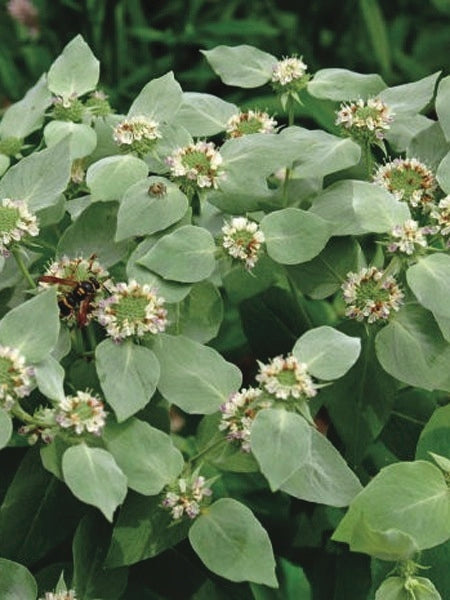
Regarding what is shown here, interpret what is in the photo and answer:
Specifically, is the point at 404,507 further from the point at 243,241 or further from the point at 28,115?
the point at 28,115

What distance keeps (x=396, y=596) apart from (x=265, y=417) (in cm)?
13

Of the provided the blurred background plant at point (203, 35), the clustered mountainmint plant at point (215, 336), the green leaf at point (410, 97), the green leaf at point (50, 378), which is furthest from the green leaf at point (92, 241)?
the blurred background plant at point (203, 35)

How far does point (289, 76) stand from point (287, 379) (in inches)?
10.6

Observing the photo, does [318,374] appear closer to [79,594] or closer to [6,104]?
[79,594]

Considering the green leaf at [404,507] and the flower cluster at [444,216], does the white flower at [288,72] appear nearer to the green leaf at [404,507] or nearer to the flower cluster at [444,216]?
the flower cluster at [444,216]

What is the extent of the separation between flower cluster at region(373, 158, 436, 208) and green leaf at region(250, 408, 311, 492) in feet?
0.62

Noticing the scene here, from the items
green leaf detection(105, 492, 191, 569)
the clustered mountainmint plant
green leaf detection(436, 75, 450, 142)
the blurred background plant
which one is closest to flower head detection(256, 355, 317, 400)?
the clustered mountainmint plant

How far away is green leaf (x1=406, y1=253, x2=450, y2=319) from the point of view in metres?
0.65

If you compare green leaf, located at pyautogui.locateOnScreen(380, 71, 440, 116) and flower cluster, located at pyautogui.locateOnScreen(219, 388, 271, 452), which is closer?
flower cluster, located at pyautogui.locateOnScreen(219, 388, 271, 452)

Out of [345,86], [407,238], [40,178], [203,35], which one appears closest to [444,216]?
[407,238]

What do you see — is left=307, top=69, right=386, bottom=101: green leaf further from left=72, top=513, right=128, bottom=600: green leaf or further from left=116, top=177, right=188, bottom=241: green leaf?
left=72, top=513, right=128, bottom=600: green leaf

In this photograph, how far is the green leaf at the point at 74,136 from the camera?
755mm

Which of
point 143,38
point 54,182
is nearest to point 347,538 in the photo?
point 54,182

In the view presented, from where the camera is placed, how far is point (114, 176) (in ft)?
2.36
